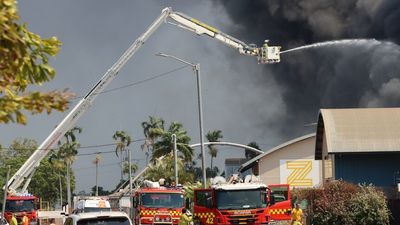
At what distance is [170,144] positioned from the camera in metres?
84.1

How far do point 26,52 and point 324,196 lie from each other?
101ft

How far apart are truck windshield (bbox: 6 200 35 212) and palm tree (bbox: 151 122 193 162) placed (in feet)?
124

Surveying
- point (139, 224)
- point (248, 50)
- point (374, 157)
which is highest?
point (248, 50)

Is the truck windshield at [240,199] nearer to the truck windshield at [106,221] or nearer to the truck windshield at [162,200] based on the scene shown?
the truck windshield at [162,200]

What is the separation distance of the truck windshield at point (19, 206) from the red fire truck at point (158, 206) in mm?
12084

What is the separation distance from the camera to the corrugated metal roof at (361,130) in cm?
4559

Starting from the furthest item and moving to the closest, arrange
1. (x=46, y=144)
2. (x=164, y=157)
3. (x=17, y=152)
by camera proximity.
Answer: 1. (x=17, y=152)
2. (x=164, y=157)
3. (x=46, y=144)

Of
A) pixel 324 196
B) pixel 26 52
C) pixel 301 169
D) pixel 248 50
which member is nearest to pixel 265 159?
pixel 301 169

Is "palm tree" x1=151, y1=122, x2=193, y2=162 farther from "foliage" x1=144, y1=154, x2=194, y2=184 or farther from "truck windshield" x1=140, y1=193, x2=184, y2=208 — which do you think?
"truck windshield" x1=140, y1=193, x2=184, y2=208

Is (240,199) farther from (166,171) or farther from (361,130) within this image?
(166,171)

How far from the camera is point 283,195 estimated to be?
33.9 meters

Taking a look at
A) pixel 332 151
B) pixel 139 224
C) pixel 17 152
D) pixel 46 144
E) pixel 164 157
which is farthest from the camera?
pixel 17 152

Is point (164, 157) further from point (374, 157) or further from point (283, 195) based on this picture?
point (283, 195)

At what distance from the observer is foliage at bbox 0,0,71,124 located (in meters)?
6.11
